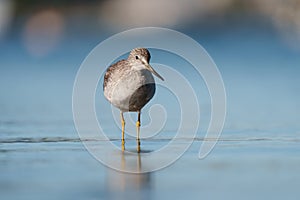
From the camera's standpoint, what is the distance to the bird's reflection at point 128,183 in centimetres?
567

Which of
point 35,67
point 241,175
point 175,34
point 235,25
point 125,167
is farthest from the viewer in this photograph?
point 235,25

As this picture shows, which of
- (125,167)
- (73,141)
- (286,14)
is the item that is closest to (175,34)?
(286,14)

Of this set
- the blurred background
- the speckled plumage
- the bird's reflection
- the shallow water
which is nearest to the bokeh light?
the blurred background

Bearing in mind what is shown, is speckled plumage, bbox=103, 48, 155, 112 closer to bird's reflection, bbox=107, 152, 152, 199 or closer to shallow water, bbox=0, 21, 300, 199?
shallow water, bbox=0, 21, 300, 199

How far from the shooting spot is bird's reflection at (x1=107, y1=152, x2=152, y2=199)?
223 inches

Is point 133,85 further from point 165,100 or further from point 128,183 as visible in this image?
point 165,100

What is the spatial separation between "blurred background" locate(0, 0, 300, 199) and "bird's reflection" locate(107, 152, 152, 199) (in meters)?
0.02

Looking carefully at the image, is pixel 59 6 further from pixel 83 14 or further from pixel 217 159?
pixel 217 159

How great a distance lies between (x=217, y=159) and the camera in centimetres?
712

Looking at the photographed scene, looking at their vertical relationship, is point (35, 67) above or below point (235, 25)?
below

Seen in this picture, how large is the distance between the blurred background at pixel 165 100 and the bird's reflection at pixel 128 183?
0.05ft

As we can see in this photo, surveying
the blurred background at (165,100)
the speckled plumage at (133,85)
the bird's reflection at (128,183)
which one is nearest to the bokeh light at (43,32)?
the blurred background at (165,100)

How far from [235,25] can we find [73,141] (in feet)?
40.1

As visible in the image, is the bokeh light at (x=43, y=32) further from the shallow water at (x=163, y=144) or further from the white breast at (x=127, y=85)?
the white breast at (x=127, y=85)
